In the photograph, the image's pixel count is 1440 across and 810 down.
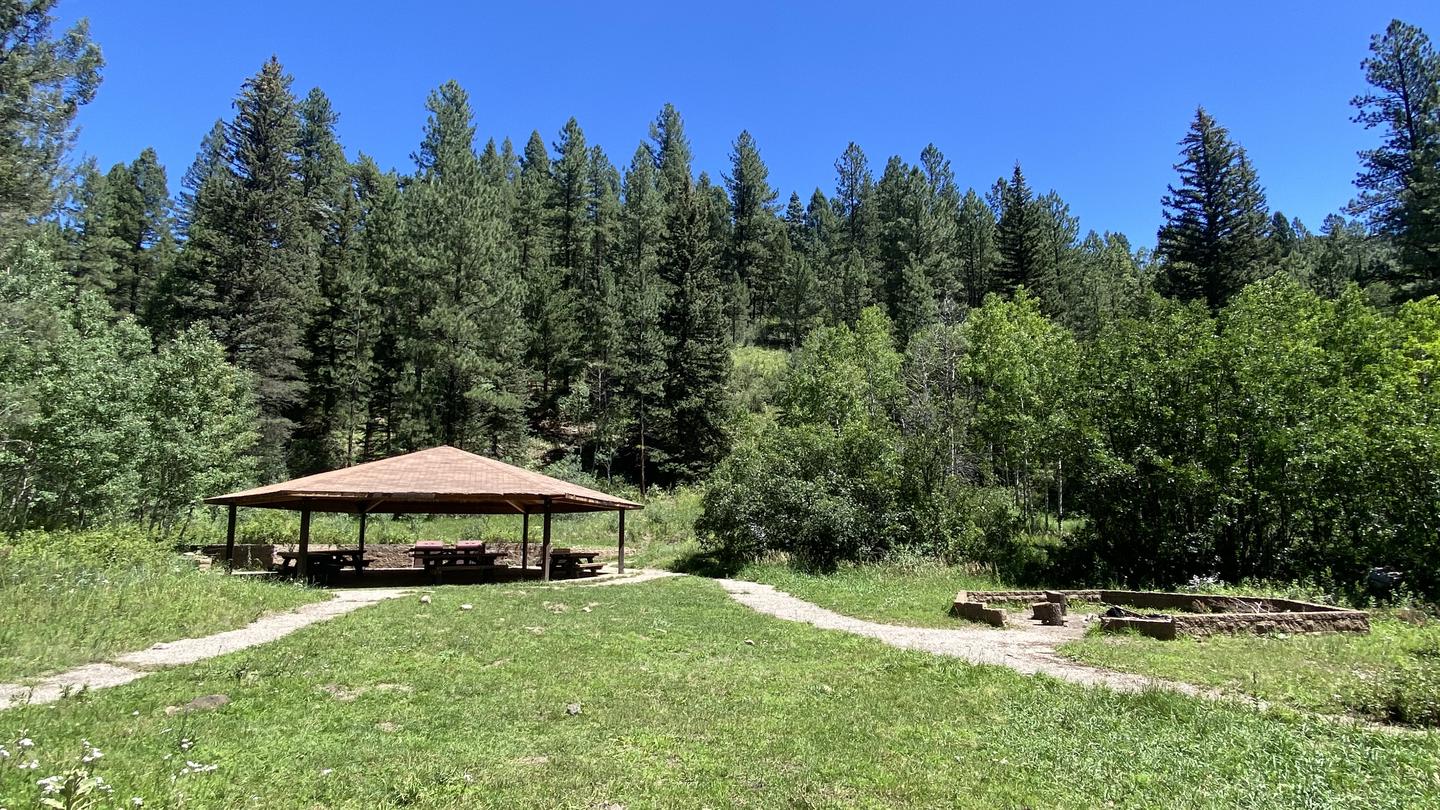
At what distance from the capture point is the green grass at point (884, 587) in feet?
38.1

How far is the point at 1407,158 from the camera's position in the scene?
86.6 ft

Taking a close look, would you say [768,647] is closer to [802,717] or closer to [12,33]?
[802,717]

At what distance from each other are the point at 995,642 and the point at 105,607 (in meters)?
11.3

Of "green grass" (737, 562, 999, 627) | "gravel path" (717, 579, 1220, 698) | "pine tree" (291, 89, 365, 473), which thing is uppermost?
"pine tree" (291, 89, 365, 473)

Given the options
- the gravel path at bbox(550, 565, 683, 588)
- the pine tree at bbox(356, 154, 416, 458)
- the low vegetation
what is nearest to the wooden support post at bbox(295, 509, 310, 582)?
the low vegetation

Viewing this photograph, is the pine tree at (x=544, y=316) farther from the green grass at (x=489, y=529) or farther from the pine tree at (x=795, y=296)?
the pine tree at (x=795, y=296)

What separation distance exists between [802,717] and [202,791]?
A: 371cm

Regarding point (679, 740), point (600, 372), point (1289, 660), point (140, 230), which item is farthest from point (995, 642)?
point (140, 230)

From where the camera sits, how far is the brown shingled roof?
50.3 ft

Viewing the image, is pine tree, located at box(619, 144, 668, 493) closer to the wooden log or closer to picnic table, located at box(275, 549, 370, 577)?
picnic table, located at box(275, 549, 370, 577)

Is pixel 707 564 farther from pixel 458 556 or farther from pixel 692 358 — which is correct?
pixel 692 358

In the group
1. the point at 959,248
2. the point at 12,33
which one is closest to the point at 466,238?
the point at 12,33

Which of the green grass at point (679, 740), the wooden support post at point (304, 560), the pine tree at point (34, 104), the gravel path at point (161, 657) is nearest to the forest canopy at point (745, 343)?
the pine tree at point (34, 104)

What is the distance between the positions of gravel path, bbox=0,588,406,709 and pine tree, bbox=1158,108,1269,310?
1376 inches
